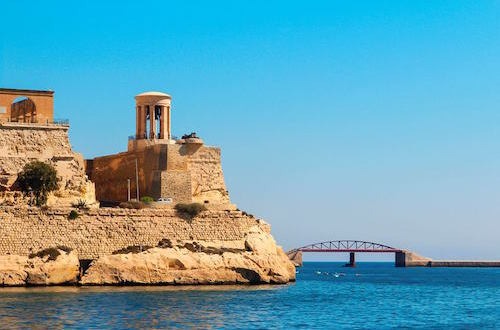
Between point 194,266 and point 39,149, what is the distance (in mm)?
11708

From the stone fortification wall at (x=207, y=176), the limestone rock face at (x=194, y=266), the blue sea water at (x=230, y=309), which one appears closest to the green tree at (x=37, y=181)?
the limestone rock face at (x=194, y=266)

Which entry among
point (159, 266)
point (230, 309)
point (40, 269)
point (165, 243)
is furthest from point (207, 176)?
point (230, 309)

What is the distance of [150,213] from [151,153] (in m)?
7.28

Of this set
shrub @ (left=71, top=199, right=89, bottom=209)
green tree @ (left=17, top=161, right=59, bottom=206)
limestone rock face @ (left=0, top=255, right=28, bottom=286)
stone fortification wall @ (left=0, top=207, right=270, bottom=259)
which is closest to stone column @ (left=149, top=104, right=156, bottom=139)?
shrub @ (left=71, top=199, right=89, bottom=209)

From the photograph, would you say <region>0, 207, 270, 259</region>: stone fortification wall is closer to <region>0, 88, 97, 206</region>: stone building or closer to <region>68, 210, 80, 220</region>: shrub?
<region>68, 210, 80, 220</region>: shrub

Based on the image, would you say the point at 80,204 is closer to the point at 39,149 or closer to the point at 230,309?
the point at 39,149

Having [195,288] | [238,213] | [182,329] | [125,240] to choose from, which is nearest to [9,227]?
[125,240]

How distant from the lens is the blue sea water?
32969mm

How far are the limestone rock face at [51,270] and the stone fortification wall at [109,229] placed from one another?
1097 millimetres

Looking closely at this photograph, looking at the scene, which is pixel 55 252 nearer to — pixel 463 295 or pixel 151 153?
pixel 151 153

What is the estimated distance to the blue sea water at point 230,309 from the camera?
32969 millimetres

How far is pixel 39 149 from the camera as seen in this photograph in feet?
176

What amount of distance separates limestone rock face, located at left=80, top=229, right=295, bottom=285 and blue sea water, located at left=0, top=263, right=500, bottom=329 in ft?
3.48

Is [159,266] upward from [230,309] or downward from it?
upward
